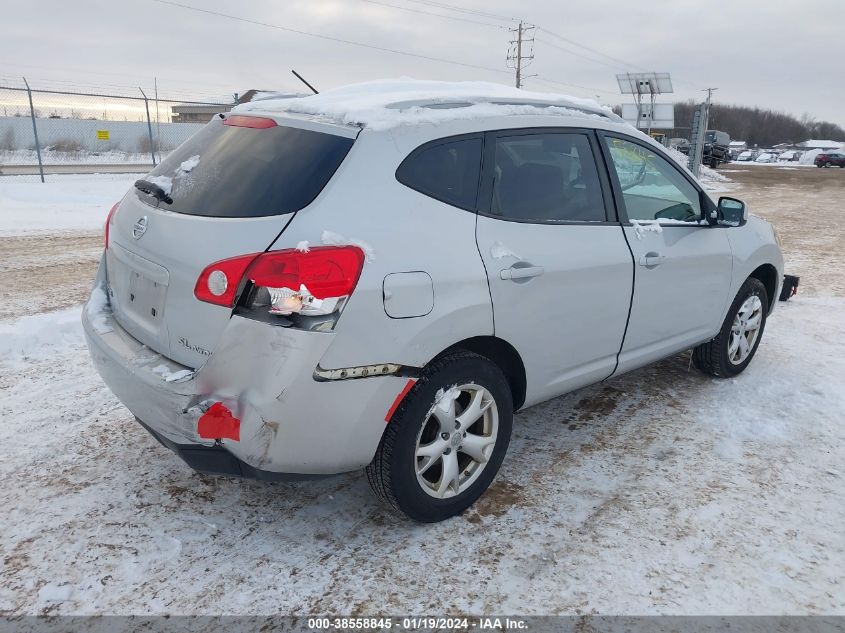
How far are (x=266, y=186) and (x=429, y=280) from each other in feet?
2.39

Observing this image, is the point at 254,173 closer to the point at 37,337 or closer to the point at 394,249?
the point at 394,249

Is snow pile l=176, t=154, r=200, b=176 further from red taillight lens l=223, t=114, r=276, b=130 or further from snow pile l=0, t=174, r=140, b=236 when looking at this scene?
snow pile l=0, t=174, r=140, b=236

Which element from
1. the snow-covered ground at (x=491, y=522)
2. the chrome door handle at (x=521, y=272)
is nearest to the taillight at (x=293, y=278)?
the chrome door handle at (x=521, y=272)

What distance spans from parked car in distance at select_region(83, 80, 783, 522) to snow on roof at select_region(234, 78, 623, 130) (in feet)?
0.05

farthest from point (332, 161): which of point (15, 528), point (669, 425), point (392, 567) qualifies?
point (669, 425)

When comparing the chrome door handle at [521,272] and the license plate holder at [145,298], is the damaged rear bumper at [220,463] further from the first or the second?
the chrome door handle at [521,272]

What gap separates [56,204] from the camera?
12.3m

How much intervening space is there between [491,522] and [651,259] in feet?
5.42

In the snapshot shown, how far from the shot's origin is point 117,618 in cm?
221

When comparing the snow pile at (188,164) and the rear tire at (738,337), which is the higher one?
the snow pile at (188,164)

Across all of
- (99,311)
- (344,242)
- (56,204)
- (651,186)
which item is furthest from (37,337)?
(56,204)

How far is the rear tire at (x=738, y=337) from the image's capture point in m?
4.29

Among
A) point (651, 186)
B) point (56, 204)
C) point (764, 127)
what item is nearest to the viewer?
point (651, 186)

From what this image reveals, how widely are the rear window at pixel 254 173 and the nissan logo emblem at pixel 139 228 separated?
0.10 m
